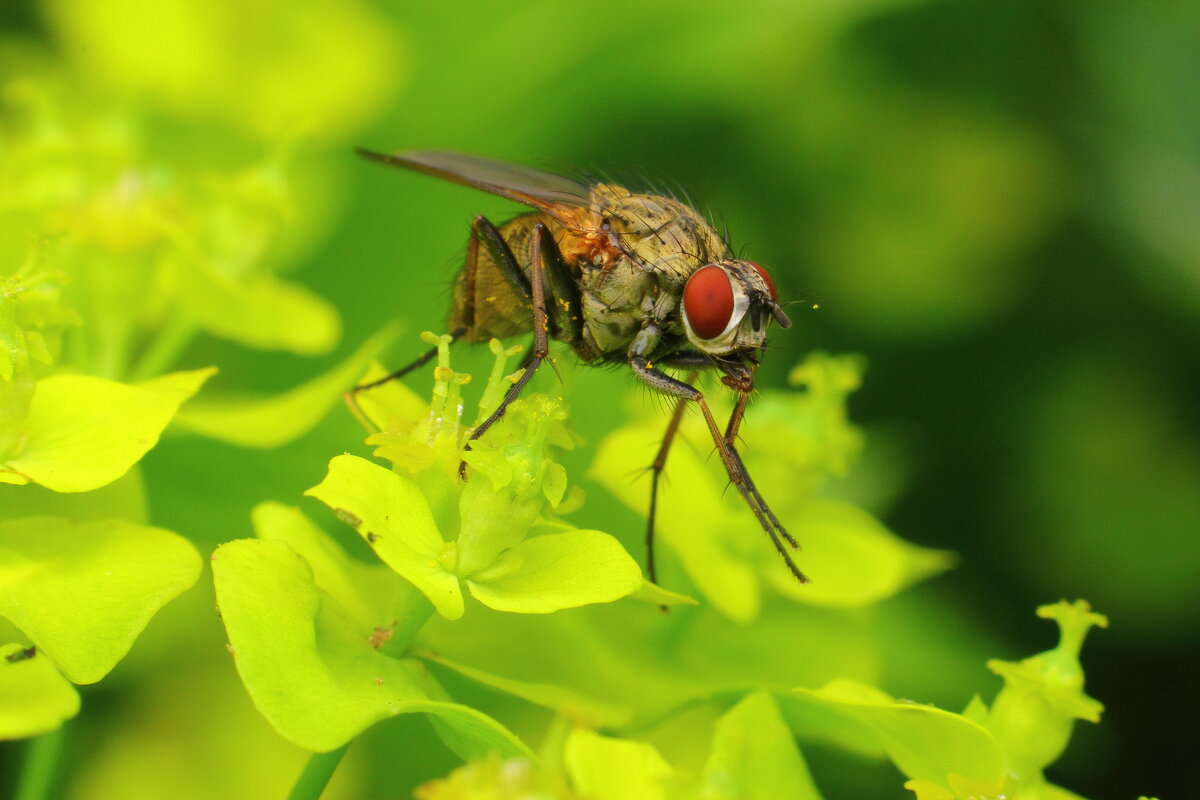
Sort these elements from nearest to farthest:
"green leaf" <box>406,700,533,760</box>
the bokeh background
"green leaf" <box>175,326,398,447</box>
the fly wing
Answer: "green leaf" <box>406,700,533,760</box> → "green leaf" <box>175,326,398,447</box> → the fly wing → the bokeh background

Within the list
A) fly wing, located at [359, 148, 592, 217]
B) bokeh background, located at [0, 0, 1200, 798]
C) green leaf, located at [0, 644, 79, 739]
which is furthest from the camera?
bokeh background, located at [0, 0, 1200, 798]

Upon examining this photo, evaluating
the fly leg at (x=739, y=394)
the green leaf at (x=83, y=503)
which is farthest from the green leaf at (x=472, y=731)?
the fly leg at (x=739, y=394)

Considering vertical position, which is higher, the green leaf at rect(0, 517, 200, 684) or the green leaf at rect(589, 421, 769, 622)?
the green leaf at rect(589, 421, 769, 622)

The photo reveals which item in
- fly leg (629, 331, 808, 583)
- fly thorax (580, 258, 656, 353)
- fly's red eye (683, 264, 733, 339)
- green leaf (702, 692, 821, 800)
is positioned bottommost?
Answer: green leaf (702, 692, 821, 800)

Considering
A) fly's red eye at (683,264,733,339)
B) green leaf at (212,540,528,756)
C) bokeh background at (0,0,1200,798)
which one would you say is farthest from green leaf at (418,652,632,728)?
bokeh background at (0,0,1200,798)

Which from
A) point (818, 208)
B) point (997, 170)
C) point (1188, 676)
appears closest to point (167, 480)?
point (818, 208)

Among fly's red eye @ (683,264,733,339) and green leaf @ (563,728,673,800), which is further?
fly's red eye @ (683,264,733,339)

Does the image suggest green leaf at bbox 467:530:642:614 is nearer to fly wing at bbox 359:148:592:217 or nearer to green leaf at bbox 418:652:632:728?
green leaf at bbox 418:652:632:728
